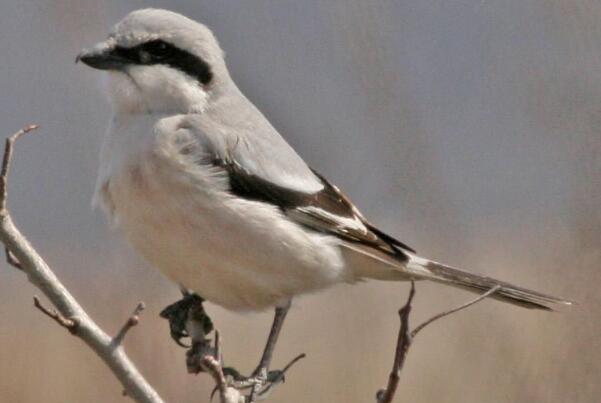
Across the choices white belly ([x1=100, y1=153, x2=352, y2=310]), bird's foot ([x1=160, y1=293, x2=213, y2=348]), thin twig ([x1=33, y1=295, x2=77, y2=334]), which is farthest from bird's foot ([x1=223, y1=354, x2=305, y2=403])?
thin twig ([x1=33, y1=295, x2=77, y2=334])

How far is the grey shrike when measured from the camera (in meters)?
2.82

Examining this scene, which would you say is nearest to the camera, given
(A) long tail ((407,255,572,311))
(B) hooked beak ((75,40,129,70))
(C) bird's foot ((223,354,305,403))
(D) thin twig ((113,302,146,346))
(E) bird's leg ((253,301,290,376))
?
(D) thin twig ((113,302,146,346))

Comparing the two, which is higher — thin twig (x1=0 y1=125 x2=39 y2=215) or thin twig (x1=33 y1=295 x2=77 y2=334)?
thin twig (x1=0 y1=125 x2=39 y2=215)

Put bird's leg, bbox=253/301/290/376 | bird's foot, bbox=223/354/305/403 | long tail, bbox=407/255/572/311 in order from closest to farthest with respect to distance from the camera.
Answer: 1. bird's foot, bbox=223/354/305/403
2. bird's leg, bbox=253/301/290/376
3. long tail, bbox=407/255/572/311

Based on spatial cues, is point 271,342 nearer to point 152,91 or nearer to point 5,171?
point 152,91

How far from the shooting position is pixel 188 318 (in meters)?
2.90

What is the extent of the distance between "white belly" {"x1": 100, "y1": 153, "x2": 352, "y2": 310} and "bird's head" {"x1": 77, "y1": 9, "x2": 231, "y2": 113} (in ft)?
0.68

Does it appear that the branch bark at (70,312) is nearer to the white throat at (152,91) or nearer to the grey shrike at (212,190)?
the grey shrike at (212,190)

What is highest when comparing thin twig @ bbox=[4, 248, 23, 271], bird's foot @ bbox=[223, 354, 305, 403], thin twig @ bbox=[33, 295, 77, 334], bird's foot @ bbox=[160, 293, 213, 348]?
bird's foot @ bbox=[160, 293, 213, 348]

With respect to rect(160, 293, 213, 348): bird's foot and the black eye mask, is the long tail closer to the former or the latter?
rect(160, 293, 213, 348): bird's foot

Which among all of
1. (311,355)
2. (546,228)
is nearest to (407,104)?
(546,228)

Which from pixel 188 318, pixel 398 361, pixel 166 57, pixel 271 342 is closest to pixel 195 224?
pixel 188 318

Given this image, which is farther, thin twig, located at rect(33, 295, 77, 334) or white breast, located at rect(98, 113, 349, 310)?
white breast, located at rect(98, 113, 349, 310)

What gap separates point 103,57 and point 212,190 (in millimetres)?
404
